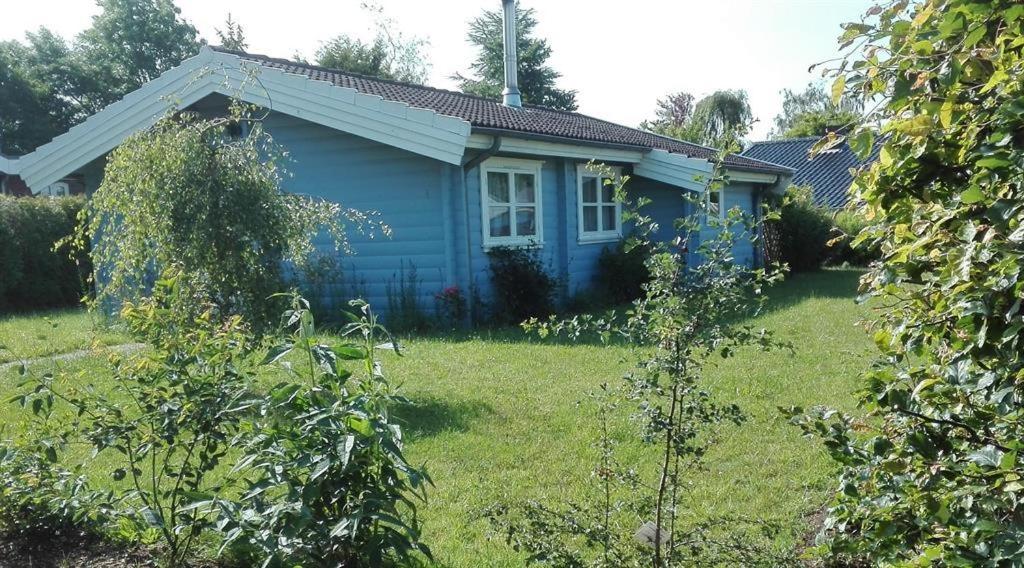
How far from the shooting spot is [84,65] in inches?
1884

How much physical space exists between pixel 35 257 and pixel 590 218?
35.4ft

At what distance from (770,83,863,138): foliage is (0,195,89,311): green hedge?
14177 mm

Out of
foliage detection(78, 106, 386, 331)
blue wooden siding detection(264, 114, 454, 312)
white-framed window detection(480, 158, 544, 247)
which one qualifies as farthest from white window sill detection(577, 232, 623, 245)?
foliage detection(78, 106, 386, 331)

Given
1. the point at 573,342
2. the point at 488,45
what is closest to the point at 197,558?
the point at 573,342

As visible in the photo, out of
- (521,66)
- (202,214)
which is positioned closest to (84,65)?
(521,66)

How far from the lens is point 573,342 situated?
998cm

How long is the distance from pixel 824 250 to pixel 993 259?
A: 1915cm

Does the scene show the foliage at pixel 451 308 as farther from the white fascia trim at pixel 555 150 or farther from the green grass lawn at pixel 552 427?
the white fascia trim at pixel 555 150

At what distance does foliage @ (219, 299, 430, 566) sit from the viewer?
279cm

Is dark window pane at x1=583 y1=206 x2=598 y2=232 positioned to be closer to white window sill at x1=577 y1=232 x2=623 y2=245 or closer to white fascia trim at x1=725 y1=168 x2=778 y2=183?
white window sill at x1=577 y1=232 x2=623 y2=245

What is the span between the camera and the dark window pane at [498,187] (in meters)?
12.6

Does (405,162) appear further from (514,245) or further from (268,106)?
(268,106)

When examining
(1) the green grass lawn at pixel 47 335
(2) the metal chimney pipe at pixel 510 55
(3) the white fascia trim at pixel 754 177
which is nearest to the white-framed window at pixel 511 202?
(2) the metal chimney pipe at pixel 510 55

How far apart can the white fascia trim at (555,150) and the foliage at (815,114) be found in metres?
3.35
